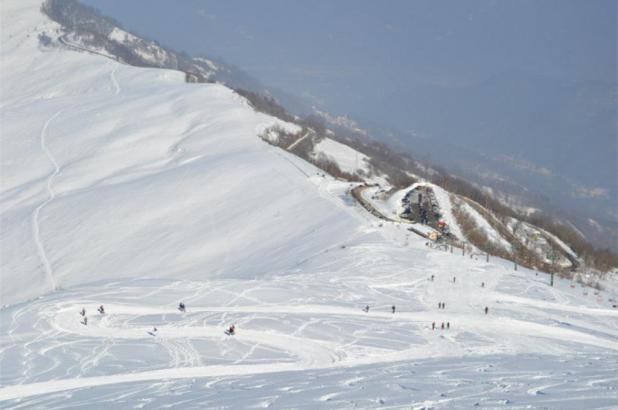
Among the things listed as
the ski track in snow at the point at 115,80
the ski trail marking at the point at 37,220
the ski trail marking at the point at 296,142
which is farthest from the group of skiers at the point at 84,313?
the ski track in snow at the point at 115,80

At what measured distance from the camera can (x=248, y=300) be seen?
3203cm

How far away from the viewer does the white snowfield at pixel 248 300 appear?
18.3 metres

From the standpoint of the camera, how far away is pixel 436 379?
57.3 ft

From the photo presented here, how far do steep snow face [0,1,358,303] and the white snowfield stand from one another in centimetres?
24

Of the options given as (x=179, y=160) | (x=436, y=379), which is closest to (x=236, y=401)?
(x=436, y=379)

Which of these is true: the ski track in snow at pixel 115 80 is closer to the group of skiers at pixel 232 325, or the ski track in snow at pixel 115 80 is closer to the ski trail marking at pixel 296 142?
the ski trail marking at pixel 296 142

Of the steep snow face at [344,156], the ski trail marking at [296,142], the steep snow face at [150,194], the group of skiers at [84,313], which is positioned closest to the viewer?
the group of skiers at [84,313]

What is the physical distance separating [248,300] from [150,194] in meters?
A: 32.2

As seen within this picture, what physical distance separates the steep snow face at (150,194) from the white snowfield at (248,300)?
0.24 m

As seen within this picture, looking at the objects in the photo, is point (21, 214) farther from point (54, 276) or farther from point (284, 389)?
point (284, 389)

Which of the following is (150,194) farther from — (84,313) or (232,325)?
(232,325)

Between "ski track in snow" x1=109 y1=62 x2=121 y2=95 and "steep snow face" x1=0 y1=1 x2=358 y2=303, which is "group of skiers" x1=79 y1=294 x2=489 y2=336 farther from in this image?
"ski track in snow" x1=109 y1=62 x2=121 y2=95

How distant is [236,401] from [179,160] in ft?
194

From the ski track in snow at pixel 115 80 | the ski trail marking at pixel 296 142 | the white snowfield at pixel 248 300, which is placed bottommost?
the white snowfield at pixel 248 300
